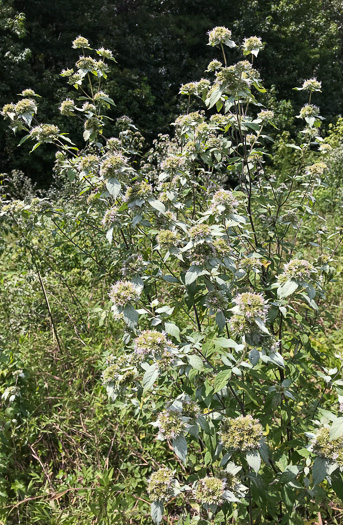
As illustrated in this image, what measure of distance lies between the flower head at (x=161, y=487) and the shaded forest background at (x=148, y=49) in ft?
27.7

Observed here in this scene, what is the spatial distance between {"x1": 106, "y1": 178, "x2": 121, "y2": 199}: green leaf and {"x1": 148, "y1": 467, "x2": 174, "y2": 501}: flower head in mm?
1094

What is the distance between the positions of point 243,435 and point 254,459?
87mm

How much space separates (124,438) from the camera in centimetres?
245

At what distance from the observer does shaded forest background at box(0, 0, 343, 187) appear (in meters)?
9.52

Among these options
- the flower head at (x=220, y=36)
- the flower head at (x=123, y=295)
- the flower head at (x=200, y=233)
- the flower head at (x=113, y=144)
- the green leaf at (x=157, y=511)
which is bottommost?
the green leaf at (x=157, y=511)

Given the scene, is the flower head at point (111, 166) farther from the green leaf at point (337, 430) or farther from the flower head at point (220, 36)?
the green leaf at point (337, 430)

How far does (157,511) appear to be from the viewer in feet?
4.22

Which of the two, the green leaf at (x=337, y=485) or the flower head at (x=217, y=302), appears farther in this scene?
the flower head at (x=217, y=302)

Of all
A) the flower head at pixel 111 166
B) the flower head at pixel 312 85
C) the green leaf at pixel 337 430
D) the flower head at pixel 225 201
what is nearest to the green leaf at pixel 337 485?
the green leaf at pixel 337 430

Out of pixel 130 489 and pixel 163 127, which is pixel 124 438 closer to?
pixel 130 489

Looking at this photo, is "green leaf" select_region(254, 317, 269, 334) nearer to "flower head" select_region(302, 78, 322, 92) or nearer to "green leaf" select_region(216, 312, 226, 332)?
"green leaf" select_region(216, 312, 226, 332)

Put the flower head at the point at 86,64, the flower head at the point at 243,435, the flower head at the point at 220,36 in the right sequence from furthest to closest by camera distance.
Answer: the flower head at the point at 86,64
the flower head at the point at 220,36
the flower head at the point at 243,435

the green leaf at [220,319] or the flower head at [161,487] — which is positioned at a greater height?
the green leaf at [220,319]

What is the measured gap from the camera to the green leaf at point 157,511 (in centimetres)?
126
